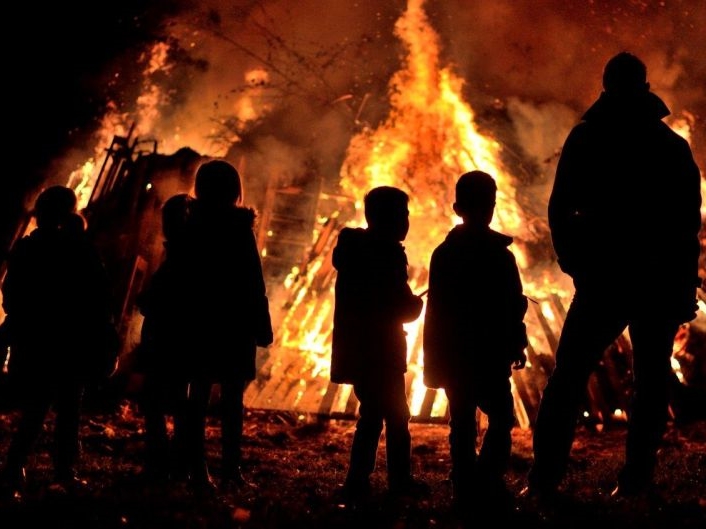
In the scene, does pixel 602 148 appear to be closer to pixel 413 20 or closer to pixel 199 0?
pixel 413 20

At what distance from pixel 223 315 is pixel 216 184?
844mm

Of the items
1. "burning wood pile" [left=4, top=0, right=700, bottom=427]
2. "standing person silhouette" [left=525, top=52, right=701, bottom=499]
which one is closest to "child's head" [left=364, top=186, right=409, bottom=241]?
"standing person silhouette" [left=525, top=52, right=701, bottom=499]

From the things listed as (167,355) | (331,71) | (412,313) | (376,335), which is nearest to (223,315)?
(167,355)

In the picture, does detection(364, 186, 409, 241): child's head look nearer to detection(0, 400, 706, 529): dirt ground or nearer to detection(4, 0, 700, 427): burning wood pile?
detection(0, 400, 706, 529): dirt ground

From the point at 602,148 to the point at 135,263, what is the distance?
20.4ft

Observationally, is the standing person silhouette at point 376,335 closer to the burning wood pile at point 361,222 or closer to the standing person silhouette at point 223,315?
the standing person silhouette at point 223,315

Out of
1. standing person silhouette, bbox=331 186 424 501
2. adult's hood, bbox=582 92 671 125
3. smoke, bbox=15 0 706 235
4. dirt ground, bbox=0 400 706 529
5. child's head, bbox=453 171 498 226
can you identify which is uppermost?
smoke, bbox=15 0 706 235

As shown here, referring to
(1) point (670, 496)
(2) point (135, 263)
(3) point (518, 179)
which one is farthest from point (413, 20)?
(1) point (670, 496)

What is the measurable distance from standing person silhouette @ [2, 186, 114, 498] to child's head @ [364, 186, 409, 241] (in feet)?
6.03

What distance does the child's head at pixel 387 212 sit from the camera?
11.4 ft

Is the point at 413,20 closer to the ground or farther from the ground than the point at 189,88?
farther from the ground

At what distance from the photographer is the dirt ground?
2734 millimetres

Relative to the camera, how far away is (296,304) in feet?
31.0

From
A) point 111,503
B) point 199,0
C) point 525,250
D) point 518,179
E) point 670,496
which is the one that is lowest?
point 111,503
